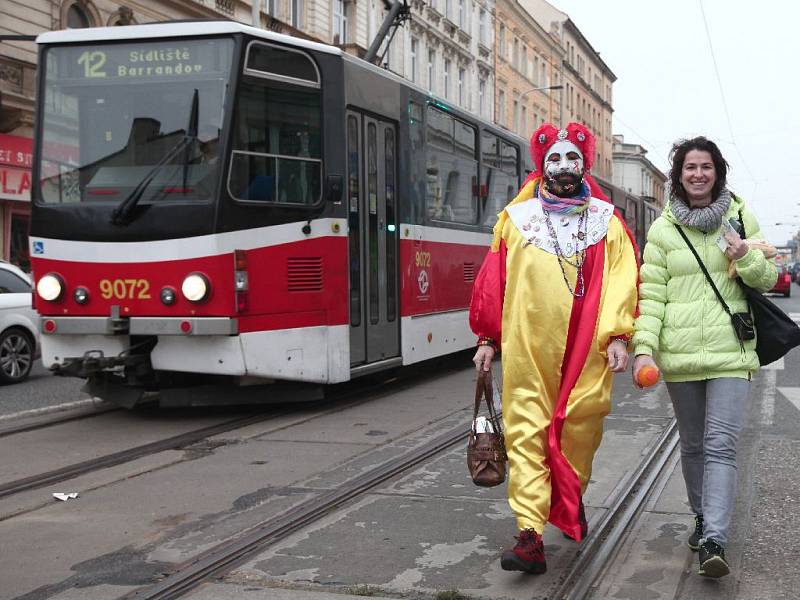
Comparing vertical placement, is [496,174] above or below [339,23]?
below

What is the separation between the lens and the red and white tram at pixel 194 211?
8.34m

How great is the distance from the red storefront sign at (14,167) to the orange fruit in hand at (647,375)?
19.4 meters

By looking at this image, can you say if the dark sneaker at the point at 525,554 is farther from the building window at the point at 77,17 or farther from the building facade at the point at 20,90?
the building window at the point at 77,17

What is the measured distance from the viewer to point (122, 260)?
27.7ft

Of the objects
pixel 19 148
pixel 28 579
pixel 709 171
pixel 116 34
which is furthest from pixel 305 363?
pixel 19 148

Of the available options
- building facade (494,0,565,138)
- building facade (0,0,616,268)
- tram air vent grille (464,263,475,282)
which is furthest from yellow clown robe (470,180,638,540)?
building facade (494,0,565,138)

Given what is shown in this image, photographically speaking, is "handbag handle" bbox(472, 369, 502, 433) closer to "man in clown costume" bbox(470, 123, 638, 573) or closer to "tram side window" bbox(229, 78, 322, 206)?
"man in clown costume" bbox(470, 123, 638, 573)

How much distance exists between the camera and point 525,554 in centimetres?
428

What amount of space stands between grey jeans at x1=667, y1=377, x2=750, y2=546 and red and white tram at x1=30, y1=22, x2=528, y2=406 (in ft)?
15.0

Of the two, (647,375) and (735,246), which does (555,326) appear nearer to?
(647,375)

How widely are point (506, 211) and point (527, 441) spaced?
1027 millimetres

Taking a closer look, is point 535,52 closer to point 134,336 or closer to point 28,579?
point 134,336

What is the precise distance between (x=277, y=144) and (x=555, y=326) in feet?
15.9

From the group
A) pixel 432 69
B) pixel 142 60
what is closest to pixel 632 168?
pixel 432 69
